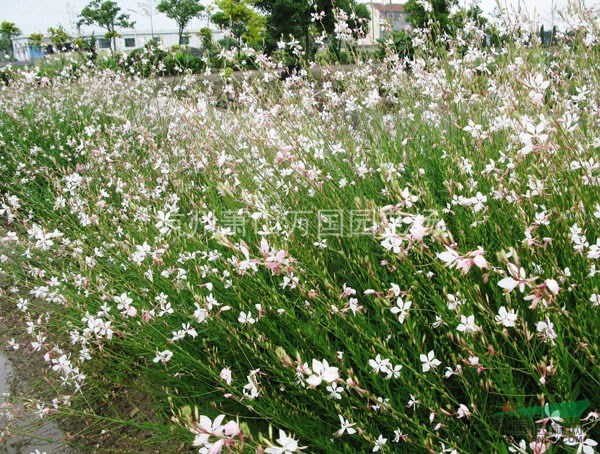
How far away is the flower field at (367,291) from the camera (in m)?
1.57

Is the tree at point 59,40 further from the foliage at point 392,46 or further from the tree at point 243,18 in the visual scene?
the tree at point 243,18

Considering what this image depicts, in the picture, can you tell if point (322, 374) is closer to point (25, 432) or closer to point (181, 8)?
point (25, 432)

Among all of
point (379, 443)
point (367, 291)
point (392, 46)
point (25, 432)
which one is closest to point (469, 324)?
point (367, 291)

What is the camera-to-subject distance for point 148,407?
8.98ft

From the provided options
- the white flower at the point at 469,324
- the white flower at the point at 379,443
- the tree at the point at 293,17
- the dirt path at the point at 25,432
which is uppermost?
the tree at the point at 293,17

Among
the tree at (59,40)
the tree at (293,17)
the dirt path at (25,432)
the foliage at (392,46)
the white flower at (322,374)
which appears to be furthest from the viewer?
the tree at (293,17)

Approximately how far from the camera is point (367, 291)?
166cm

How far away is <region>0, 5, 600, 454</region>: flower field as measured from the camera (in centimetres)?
157

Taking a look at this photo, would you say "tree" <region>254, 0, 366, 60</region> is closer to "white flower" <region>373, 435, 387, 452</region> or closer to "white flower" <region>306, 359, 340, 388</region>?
"white flower" <region>373, 435, 387, 452</region>

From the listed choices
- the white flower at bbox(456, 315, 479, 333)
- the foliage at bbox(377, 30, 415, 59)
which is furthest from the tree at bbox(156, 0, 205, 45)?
the white flower at bbox(456, 315, 479, 333)

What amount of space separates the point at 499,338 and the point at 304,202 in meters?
1.44

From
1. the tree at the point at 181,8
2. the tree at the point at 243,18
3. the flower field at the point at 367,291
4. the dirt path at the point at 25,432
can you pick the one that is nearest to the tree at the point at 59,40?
the flower field at the point at 367,291

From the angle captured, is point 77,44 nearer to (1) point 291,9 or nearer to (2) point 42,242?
(2) point 42,242

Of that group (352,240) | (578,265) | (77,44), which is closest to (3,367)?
(352,240)
